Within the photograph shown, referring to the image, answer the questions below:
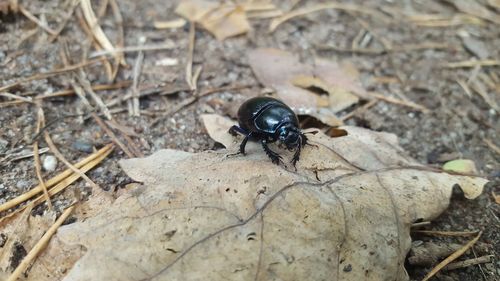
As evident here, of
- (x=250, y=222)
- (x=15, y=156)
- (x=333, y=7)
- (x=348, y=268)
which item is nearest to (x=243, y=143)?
(x=250, y=222)

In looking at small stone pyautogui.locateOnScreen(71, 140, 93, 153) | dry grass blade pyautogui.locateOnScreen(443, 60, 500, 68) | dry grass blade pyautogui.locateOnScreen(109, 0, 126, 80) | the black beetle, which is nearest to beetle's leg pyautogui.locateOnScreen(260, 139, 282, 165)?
the black beetle

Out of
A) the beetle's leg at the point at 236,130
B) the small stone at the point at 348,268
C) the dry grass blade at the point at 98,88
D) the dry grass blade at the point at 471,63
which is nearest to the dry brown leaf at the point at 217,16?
the dry grass blade at the point at 98,88

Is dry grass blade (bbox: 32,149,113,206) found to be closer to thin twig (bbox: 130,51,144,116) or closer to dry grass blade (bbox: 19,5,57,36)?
thin twig (bbox: 130,51,144,116)

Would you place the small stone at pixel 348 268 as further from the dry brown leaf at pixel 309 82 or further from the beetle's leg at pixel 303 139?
the dry brown leaf at pixel 309 82

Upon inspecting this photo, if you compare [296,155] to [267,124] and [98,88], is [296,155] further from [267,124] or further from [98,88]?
[98,88]

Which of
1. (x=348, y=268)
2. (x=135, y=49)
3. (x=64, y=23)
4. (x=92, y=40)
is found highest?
(x=64, y=23)

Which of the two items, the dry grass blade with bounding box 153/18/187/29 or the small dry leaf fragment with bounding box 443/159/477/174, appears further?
the dry grass blade with bounding box 153/18/187/29

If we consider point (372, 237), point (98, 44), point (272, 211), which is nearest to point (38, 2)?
point (98, 44)
